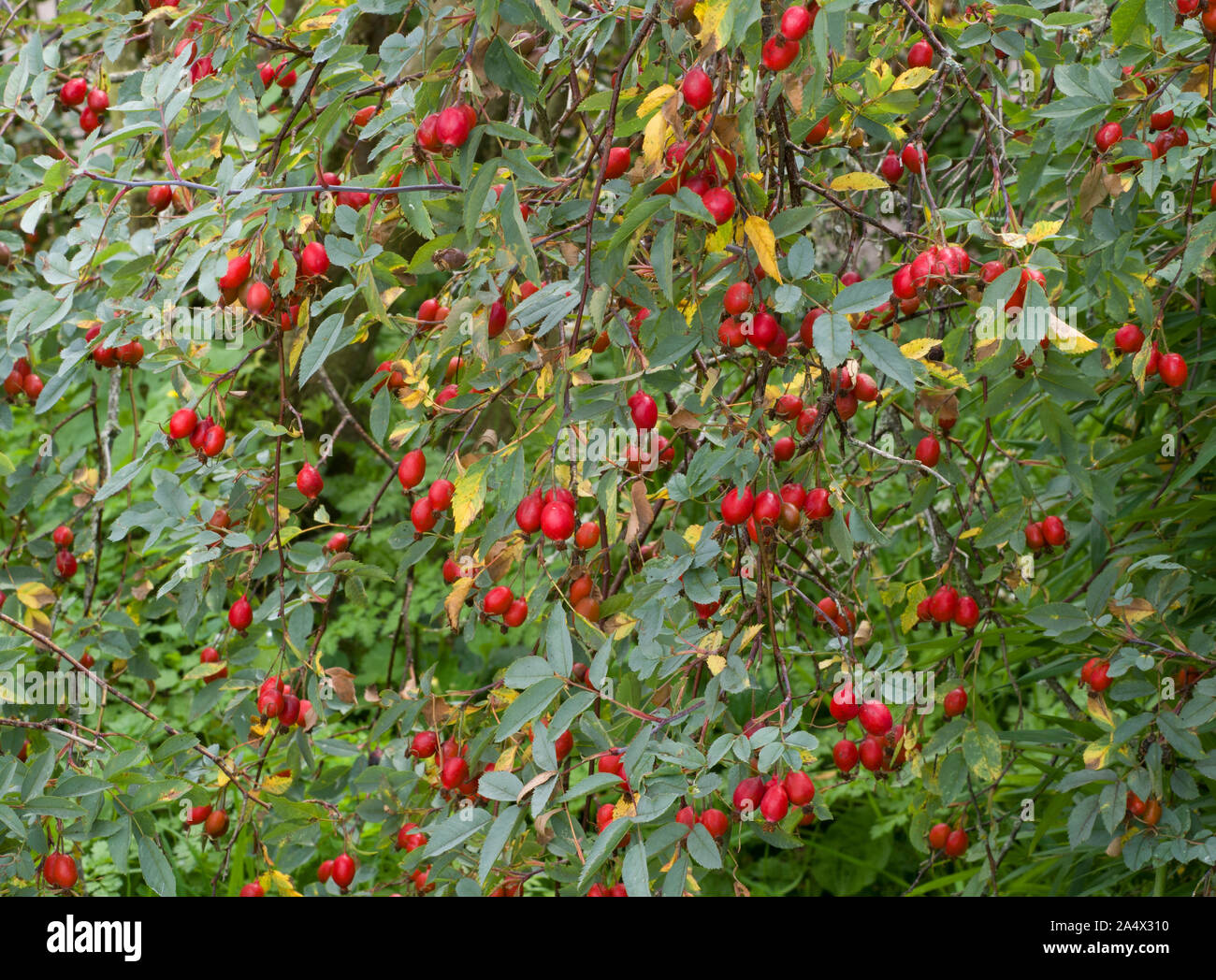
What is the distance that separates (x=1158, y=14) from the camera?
1.23m

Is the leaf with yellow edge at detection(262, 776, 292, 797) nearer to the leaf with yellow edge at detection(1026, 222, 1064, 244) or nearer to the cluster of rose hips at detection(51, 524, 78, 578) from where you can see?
the cluster of rose hips at detection(51, 524, 78, 578)

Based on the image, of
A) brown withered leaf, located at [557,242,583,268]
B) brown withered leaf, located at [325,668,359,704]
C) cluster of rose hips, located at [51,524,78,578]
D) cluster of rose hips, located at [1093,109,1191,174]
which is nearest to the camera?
brown withered leaf, located at [557,242,583,268]

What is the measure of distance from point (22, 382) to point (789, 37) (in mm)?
1307

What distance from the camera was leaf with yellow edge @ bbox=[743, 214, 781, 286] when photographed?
3.23ft

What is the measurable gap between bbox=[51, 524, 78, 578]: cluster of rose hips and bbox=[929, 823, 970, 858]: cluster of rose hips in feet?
4.96

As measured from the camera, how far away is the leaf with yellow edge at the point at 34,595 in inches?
65.8

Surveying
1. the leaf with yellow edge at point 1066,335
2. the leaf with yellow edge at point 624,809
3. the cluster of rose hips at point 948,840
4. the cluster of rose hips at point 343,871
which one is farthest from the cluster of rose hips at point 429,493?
the cluster of rose hips at point 948,840

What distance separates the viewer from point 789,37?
1.01m

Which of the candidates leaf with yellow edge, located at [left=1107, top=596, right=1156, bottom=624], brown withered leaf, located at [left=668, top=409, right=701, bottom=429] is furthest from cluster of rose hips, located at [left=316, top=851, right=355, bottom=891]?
leaf with yellow edge, located at [left=1107, top=596, right=1156, bottom=624]

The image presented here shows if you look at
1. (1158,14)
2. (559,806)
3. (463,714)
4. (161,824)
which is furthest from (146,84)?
(161,824)

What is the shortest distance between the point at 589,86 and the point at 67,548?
46.9 inches

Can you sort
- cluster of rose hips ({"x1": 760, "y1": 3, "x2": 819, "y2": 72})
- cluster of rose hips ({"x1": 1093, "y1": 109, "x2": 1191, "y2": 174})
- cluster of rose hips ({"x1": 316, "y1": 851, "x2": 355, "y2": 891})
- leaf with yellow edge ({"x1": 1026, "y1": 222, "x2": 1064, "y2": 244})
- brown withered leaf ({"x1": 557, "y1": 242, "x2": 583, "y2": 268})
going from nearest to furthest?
1. cluster of rose hips ({"x1": 760, "y1": 3, "x2": 819, "y2": 72})
2. leaf with yellow edge ({"x1": 1026, "y1": 222, "x2": 1064, "y2": 244})
3. brown withered leaf ({"x1": 557, "y1": 242, "x2": 583, "y2": 268})
4. cluster of rose hips ({"x1": 1093, "y1": 109, "x2": 1191, "y2": 174})
5. cluster of rose hips ({"x1": 316, "y1": 851, "x2": 355, "y2": 891})

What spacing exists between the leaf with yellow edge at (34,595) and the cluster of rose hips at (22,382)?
0.94 feet
